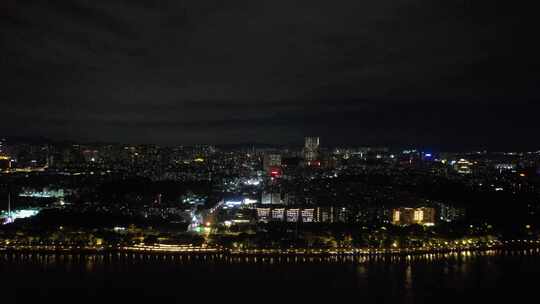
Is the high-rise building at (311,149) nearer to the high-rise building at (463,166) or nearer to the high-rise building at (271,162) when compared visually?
the high-rise building at (271,162)

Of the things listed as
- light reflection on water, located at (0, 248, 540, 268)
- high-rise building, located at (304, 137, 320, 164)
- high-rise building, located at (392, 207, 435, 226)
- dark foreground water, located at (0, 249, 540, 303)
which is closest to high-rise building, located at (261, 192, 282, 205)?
high-rise building, located at (392, 207, 435, 226)

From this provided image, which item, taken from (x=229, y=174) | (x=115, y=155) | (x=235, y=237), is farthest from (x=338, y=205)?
(x=115, y=155)

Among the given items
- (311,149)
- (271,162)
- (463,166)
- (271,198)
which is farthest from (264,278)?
(311,149)

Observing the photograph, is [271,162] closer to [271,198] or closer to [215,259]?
[271,198]

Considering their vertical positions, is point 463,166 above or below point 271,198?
above

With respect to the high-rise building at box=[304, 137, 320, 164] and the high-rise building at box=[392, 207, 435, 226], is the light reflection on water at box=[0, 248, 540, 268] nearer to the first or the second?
the high-rise building at box=[392, 207, 435, 226]

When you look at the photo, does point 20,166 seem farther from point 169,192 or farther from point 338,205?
point 338,205
